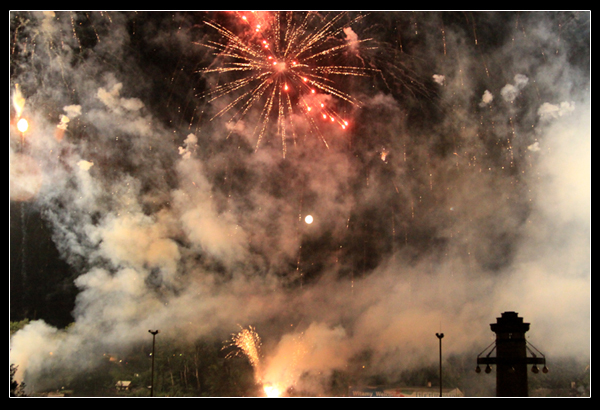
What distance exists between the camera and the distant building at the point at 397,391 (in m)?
28.2

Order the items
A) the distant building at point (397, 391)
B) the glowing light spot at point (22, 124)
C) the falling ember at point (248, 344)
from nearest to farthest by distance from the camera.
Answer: the glowing light spot at point (22, 124) < the distant building at point (397, 391) < the falling ember at point (248, 344)

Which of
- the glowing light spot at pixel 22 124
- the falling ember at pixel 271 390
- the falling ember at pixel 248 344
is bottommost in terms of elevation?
the falling ember at pixel 271 390

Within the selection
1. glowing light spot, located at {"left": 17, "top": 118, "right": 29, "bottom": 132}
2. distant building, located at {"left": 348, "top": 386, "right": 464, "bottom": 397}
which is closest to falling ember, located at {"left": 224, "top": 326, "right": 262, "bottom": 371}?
distant building, located at {"left": 348, "top": 386, "right": 464, "bottom": 397}

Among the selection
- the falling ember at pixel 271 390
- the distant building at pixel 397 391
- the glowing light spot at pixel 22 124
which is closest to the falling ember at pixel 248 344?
the falling ember at pixel 271 390

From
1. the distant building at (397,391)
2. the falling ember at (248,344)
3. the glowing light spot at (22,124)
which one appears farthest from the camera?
the falling ember at (248,344)

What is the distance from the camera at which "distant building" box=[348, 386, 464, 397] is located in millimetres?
28156

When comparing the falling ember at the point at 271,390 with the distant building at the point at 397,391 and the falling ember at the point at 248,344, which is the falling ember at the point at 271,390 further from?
the distant building at the point at 397,391

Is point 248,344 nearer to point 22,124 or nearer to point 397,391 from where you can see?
point 397,391

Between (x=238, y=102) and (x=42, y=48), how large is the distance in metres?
9.96

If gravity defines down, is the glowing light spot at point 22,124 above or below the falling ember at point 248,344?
above

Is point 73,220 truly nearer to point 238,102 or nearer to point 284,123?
point 238,102

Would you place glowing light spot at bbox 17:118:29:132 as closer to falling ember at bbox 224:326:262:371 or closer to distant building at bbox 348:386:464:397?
falling ember at bbox 224:326:262:371

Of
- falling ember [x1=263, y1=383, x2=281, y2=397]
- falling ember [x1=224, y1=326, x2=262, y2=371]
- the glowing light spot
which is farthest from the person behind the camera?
falling ember [x1=263, y1=383, x2=281, y2=397]

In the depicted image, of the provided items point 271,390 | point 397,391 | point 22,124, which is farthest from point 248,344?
point 22,124
